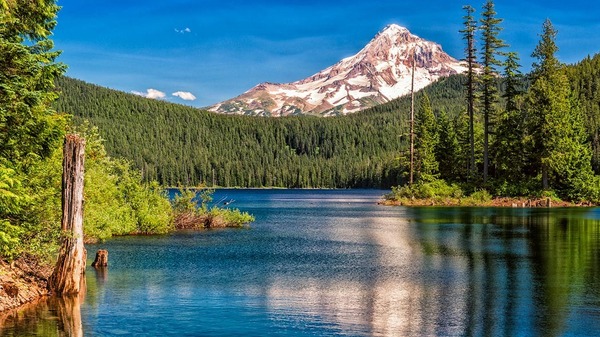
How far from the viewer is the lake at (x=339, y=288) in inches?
669

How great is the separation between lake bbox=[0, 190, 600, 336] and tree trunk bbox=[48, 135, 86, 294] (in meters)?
0.95

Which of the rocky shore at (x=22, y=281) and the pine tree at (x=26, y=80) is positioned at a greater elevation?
the pine tree at (x=26, y=80)

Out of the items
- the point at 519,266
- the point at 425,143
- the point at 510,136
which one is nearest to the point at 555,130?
the point at 510,136

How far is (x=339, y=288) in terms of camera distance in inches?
896

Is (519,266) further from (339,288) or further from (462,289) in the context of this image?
(339,288)

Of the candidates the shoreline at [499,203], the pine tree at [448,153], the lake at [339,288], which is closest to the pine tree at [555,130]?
the shoreline at [499,203]

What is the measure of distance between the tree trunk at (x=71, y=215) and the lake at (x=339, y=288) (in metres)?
0.95

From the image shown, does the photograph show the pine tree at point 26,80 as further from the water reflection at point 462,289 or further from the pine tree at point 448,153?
the pine tree at point 448,153

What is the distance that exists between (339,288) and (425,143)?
7029cm

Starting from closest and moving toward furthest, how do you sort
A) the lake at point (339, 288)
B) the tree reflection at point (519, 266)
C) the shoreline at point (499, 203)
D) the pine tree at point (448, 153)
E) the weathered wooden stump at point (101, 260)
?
the lake at point (339, 288), the tree reflection at point (519, 266), the weathered wooden stump at point (101, 260), the shoreline at point (499, 203), the pine tree at point (448, 153)

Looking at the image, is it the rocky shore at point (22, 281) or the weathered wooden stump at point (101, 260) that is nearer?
the rocky shore at point (22, 281)

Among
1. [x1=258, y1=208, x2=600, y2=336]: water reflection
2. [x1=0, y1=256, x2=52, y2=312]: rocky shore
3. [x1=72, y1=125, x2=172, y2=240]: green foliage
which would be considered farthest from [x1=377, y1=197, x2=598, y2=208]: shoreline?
[x1=0, y1=256, x2=52, y2=312]: rocky shore

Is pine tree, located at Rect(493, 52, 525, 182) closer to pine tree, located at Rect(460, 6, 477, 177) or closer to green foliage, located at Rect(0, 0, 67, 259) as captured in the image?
pine tree, located at Rect(460, 6, 477, 177)

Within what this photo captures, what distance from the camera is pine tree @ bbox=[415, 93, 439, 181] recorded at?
290ft
